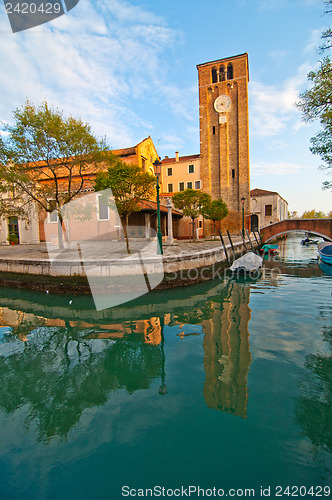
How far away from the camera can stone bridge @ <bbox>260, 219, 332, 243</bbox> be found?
28.6 metres

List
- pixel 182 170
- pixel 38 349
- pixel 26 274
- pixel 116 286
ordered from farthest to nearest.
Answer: pixel 182 170, pixel 26 274, pixel 116 286, pixel 38 349

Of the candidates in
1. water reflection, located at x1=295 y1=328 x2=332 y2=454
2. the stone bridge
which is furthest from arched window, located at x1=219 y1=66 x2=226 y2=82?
water reflection, located at x1=295 y1=328 x2=332 y2=454

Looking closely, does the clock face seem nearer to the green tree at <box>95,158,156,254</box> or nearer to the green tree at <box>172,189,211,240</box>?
the green tree at <box>172,189,211,240</box>

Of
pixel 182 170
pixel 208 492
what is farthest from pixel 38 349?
pixel 182 170

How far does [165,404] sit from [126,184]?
32.5ft

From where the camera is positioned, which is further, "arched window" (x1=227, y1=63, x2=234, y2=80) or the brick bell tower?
"arched window" (x1=227, y1=63, x2=234, y2=80)

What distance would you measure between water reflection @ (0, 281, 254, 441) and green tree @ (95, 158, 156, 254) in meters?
5.71

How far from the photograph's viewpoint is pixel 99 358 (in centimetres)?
495

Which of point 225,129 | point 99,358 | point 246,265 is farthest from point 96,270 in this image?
point 225,129

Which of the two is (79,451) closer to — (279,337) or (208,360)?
(208,360)

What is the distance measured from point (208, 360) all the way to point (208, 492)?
8.05 feet

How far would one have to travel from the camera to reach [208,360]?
4727 millimetres

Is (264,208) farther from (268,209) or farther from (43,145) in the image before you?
(43,145)

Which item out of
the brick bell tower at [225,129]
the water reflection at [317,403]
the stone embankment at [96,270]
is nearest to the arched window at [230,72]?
the brick bell tower at [225,129]
